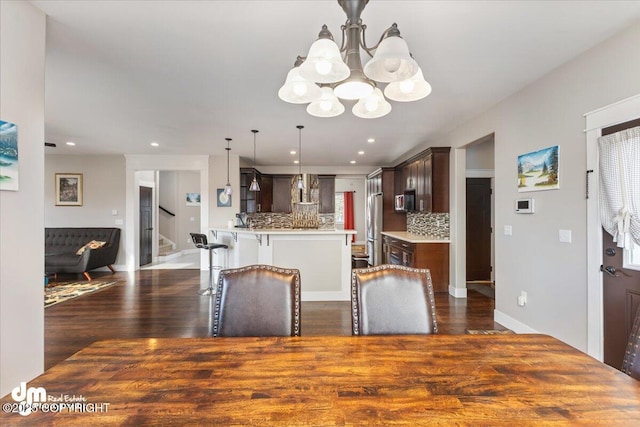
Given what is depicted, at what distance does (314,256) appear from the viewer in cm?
439

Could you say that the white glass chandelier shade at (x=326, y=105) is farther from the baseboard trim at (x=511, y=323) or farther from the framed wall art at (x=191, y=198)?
the framed wall art at (x=191, y=198)

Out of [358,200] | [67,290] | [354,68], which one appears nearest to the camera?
[354,68]

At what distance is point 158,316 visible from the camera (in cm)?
369

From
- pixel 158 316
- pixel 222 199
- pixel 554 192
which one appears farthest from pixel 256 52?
pixel 222 199

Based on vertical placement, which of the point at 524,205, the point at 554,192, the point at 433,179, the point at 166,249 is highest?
the point at 433,179

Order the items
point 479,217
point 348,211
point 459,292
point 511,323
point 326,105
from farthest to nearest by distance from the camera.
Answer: point 348,211 < point 479,217 < point 459,292 < point 511,323 < point 326,105

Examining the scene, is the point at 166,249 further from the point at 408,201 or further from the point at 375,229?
the point at 408,201

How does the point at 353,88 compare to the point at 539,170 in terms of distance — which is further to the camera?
the point at 539,170

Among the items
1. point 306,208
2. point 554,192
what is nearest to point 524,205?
point 554,192

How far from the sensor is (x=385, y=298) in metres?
1.56

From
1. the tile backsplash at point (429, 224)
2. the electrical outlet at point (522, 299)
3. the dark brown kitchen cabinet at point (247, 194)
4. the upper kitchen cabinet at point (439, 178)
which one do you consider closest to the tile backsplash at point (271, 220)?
the dark brown kitchen cabinet at point (247, 194)

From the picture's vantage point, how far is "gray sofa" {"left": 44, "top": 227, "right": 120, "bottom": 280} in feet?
18.4

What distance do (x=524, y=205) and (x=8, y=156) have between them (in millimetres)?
4125

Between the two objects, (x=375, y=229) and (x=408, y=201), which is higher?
(x=408, y=201)
